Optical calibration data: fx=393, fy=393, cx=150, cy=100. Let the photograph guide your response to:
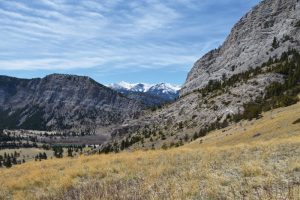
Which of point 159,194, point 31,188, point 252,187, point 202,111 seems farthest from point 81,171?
point 202,111

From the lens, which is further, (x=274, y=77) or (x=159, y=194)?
(x=274, y=77)

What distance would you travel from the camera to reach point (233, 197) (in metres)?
12.7

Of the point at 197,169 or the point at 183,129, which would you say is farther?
the point at 183,129

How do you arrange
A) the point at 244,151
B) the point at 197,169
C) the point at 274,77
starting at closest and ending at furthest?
the point at 197,169 < the point at 244,151 < the point at 274,77

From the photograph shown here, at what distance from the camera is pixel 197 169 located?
18812mm

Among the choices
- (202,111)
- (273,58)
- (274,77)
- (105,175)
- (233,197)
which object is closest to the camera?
(233,197)

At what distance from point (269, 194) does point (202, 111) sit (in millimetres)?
147130

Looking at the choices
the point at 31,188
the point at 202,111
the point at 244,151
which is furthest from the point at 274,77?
the point at 31,188

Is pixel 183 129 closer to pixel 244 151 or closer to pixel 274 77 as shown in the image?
pixel 274 77

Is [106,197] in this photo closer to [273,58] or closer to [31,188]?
[31,188]

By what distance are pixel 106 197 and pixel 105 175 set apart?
8136mm

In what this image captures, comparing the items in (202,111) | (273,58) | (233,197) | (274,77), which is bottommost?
(233,197)

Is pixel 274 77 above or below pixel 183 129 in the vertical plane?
above

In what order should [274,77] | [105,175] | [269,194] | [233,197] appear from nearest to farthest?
[269,194] < [233,197] < [105,175] < [274,77]
